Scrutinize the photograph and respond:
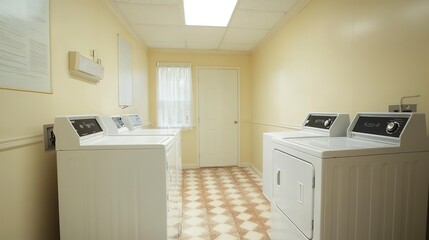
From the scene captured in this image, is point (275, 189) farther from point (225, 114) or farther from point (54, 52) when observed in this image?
point (225, 114)

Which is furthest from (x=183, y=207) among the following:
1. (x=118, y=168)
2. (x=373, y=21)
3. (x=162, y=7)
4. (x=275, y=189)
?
(x=373, y=21)

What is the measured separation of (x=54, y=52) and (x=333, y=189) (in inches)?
77.2

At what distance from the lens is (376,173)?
1.21m

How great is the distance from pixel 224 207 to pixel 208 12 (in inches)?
95.0

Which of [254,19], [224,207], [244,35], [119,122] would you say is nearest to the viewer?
[119,122]

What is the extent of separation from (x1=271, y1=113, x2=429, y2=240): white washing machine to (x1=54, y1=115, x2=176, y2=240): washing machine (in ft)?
2.81

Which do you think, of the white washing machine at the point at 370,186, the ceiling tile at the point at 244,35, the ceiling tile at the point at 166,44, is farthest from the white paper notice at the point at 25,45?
the ceiling tile at the point at 166,44

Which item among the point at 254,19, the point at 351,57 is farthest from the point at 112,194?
the point at 254,19

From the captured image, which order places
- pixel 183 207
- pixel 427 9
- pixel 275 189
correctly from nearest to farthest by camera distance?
pixel 427 9 < pixel 275 189 < pixel 183 207

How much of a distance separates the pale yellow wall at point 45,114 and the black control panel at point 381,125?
81.9 inches

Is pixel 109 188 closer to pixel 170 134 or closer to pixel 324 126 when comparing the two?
pixel 170 134

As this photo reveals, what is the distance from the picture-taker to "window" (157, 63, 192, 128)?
176 inches

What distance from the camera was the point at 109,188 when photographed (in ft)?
4.49

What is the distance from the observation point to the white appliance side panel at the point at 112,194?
4.46 feet
